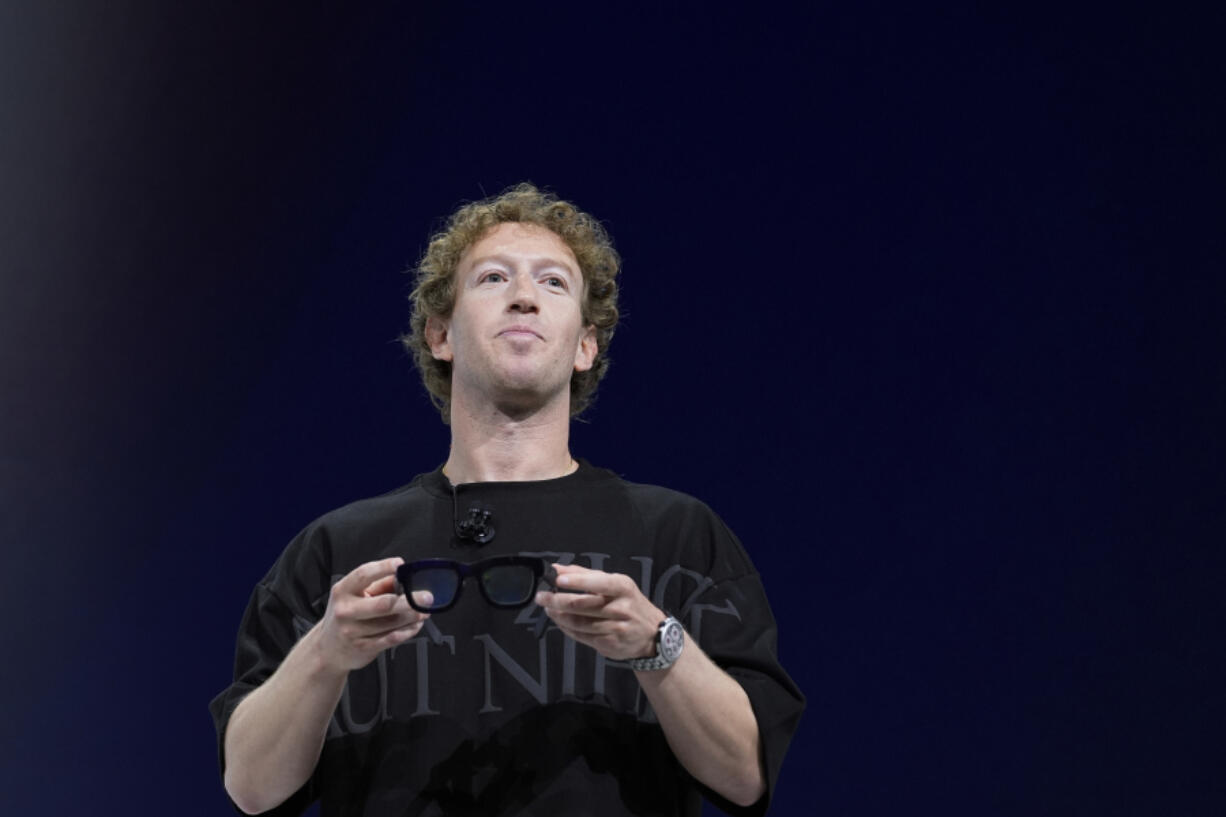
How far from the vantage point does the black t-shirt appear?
154 centimetres

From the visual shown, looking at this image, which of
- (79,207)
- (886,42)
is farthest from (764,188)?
(79,207)

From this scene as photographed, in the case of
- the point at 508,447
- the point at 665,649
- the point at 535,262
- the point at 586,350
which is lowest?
the point at 665,649

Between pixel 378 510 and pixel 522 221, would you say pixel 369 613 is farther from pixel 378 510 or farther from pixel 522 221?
pixel 522 221

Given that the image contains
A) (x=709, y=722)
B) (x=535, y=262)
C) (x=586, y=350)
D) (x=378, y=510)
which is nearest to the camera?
(x=709, y=722)

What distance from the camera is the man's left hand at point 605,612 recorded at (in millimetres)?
1339

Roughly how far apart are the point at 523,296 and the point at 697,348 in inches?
37.4

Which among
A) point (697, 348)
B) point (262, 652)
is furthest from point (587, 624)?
point (697, 348)

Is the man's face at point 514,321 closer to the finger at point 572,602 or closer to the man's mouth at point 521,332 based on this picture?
the man's mouth at point 521,332

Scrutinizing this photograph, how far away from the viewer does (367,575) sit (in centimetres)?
135

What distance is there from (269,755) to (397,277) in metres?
1.45

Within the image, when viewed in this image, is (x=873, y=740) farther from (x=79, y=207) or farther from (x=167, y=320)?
(x=79, y=207)

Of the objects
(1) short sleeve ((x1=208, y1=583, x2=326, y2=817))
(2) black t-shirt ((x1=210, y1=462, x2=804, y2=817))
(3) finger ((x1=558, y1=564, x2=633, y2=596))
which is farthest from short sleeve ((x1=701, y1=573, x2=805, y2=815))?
(1) short sleeve ((x1=208, y1=583, x2=326, y2=817))

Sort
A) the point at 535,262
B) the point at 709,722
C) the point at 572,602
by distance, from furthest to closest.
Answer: the point at 535,262 → the point at 709,722 → the point at 572,602

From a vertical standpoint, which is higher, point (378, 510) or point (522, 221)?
point (522, 221)
